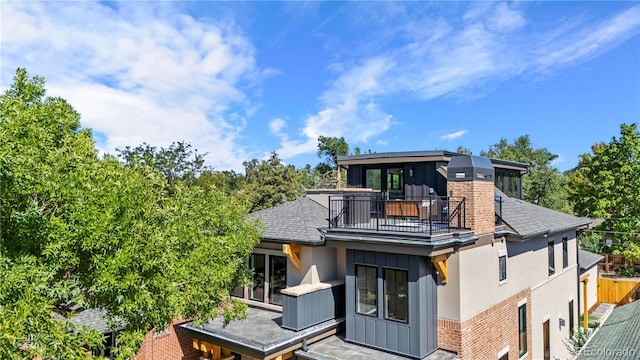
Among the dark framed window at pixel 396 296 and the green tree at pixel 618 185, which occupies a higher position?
the green tree at pixel 618 185

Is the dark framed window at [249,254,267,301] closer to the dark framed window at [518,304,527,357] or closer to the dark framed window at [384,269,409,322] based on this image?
the dark framed window at [384,269,409,322]

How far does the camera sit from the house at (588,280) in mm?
19234

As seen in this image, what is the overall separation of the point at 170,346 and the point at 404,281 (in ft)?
25.3

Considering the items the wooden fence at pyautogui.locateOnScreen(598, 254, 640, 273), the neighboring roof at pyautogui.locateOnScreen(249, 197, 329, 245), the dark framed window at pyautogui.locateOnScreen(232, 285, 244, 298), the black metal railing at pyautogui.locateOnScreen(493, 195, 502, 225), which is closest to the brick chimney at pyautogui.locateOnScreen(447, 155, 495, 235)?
the black metal railing at pyautogui.locateOnScreen(493, 195, 502, 225)

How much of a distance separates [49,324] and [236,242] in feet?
16.2

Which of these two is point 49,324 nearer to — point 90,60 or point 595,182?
point 90,60

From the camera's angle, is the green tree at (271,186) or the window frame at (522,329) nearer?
the window frame at (522,329)

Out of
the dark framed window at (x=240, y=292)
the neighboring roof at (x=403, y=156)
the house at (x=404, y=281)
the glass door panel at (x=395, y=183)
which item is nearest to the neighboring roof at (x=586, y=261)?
the house at (x=404, y=281)

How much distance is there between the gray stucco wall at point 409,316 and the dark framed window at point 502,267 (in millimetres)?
3150

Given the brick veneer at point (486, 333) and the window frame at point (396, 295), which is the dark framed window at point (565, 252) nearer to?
the brick veneer at point (486, 333)

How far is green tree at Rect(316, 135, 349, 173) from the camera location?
1703 inches

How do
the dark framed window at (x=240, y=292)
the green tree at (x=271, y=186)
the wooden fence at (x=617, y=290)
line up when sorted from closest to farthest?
the dark framed window at (x=240, y=292) < the wooden fence at (x=617, y=290) < the green tree at (x=271, y=186)

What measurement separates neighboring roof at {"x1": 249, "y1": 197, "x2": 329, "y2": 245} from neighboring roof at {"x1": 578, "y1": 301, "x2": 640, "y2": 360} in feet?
27.1

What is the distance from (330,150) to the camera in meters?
43.8
